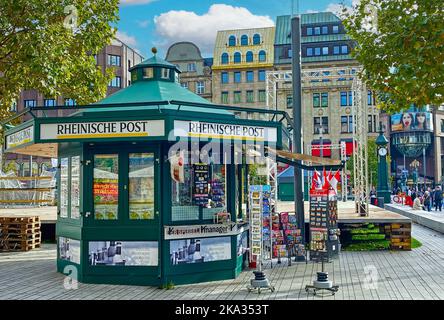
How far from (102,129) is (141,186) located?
1524mm

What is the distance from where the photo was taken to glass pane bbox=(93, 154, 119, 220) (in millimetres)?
11086

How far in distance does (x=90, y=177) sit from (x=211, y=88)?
59.6 m

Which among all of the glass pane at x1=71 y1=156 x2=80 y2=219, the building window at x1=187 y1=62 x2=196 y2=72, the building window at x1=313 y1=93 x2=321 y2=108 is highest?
the building window at x1=187 y1=62 x2=196 y2=72

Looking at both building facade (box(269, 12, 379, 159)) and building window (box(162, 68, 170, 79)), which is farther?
building facade (box(269, 12, 379, 159))

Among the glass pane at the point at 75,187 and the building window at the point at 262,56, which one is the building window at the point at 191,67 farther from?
the glass pane at the point at 75,187

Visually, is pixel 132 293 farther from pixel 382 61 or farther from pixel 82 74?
pixel 82 74

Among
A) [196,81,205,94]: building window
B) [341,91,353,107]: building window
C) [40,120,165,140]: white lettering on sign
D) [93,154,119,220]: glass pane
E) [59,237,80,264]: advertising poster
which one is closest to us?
[40,120,165,140]: white lettering on sign

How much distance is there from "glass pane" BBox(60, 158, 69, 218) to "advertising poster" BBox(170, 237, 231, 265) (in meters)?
3.11

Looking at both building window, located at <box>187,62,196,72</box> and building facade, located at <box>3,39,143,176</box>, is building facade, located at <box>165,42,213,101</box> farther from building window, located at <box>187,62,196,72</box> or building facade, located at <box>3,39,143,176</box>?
building facade, located at <box>3,39,143,176</box>

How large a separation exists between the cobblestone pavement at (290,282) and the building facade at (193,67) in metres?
56.6

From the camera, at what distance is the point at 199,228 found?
11.1 metres

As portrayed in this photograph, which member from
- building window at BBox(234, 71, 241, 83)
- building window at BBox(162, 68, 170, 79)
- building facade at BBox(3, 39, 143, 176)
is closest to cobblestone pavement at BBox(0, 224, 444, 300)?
building window at BBox(162, 68, 170, 79)

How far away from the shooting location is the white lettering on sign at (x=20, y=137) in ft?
36.5

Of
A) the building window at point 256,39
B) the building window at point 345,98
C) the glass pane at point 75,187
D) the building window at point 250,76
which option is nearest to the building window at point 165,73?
the glass pane at point 75,187
